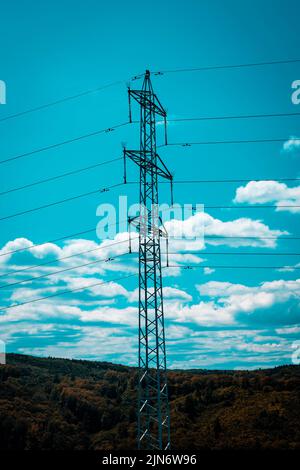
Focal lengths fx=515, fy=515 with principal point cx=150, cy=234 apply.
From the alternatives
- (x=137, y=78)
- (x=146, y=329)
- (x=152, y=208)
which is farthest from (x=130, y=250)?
(x=137, y=78)

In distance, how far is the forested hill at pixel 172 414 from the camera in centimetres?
9119

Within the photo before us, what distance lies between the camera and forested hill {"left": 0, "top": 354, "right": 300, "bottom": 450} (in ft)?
299

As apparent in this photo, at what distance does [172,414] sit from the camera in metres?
108

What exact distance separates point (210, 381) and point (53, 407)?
131 feet

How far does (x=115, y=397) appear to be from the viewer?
134 metres

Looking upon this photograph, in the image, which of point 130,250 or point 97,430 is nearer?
point 130,250

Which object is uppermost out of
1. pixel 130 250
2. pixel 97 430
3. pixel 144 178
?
pixel 144 178
